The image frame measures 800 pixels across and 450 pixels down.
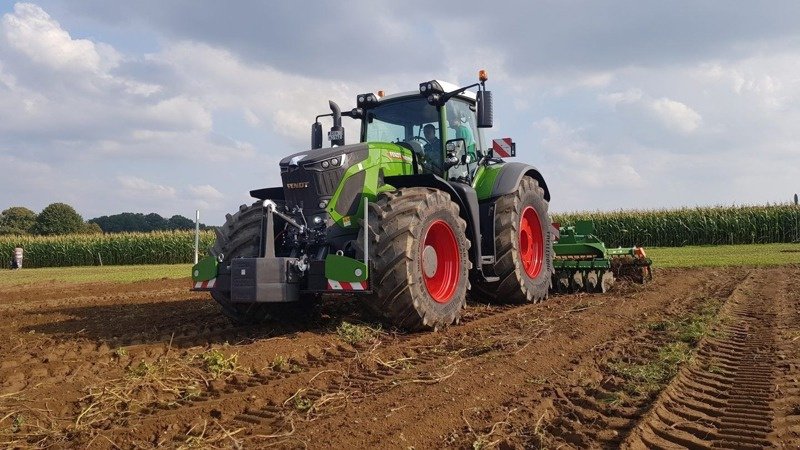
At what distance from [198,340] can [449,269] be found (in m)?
2.62

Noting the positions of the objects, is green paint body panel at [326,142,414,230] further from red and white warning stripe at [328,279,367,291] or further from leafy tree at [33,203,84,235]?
leafy tree at [33,203,84,235]

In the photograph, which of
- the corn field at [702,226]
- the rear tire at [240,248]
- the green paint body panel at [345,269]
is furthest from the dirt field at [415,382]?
the corn field at [702,226]

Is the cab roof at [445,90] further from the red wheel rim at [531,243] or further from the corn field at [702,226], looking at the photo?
the corn field at [702,226]

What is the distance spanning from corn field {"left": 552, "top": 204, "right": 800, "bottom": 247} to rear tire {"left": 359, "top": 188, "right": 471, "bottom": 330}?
23.0m

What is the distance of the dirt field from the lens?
3271 mm

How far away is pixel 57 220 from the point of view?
206 feet

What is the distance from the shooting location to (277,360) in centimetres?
481

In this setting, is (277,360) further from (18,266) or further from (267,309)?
(18,266)

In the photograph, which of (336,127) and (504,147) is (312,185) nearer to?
(336,127)

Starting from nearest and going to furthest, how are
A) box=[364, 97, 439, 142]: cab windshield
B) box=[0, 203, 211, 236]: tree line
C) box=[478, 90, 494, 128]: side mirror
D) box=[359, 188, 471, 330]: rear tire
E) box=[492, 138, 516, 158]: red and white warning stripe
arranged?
box=[359, 188, 471, 330]: rear tire, box=[478, 90, 494, 128]: side mirror, box=[364, 97, 439, 142]: cab windshield, box=[492, 138, 516, 158]: red and white warning stripe, box=[0, 203, 211, 236]: tree line

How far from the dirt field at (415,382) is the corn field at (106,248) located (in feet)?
84.7

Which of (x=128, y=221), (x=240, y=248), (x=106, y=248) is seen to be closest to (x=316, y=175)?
(x=240, y=248)

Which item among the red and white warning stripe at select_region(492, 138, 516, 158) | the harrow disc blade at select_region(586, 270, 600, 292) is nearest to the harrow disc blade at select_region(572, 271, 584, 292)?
the harrow disc blade at select_region(586, 270, 600, 292)

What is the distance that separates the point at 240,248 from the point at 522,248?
423 centimetres
